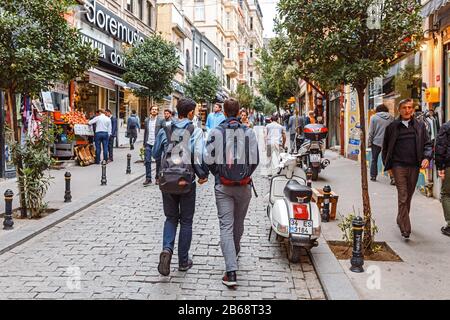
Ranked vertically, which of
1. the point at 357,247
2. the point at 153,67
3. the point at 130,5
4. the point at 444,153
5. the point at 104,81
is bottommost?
the point at 357,247

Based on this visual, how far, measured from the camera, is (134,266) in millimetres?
5441

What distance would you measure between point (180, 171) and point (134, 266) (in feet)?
4.63

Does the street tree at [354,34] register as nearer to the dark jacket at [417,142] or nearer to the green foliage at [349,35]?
the green foliage at [349,35]

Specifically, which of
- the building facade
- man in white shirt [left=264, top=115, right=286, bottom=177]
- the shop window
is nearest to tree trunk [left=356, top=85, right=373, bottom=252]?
man in white shirt [left=264, top=115, right=286, bottom=177]

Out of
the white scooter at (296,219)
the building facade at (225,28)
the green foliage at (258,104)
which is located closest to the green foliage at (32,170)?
the white scooter at (296,219)

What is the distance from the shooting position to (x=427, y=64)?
9812mm

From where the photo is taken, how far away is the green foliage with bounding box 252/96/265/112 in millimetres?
69688

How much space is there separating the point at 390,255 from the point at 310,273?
3.93 feet

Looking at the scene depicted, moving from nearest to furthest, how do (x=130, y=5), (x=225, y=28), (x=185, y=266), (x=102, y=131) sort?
(x=185, y=266)
(x=102, y=131)
(x=130, y=5)
(x=225, y=28)

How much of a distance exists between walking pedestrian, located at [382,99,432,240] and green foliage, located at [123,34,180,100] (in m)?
13.3

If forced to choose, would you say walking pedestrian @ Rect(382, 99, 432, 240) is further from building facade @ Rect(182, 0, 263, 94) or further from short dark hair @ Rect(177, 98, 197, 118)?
building facade @ Rect(182, 0, 263, 94)

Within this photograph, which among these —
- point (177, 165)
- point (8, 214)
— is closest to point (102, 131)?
point (8, 214)

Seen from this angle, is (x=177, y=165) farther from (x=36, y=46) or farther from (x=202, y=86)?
(x=202, y=86)
